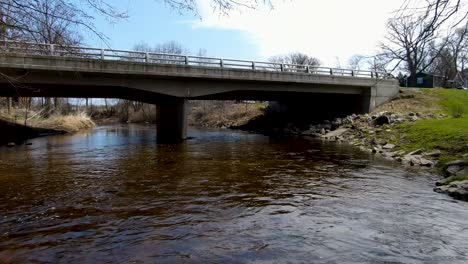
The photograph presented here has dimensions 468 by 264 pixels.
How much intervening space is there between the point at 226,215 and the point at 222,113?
59446mm

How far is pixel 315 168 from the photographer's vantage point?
16297mm

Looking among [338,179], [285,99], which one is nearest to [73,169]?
[338,179]

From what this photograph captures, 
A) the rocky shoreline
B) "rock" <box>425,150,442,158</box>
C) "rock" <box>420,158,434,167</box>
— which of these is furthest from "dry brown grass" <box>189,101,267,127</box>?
"rock" <box>420,158,434,167</box>

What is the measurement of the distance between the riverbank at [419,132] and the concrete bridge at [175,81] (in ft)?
10.7

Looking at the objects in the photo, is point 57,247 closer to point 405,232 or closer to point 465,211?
point 405,232

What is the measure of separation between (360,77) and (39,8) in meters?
37.1

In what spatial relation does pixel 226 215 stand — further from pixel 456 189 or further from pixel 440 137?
pixel 440 137

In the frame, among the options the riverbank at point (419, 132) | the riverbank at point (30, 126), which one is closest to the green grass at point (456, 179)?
the riverbank at point (419, 132)

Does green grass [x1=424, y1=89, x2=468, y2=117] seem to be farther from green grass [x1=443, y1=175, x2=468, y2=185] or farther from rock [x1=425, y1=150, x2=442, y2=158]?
green grass [x1=443, y1=175, x2=468, y2=185]

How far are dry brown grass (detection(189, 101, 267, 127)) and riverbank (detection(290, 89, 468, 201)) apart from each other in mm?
19759

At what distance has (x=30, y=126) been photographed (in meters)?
38.0

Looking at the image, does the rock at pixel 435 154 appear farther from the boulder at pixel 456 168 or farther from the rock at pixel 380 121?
the rock at pixel 380 121

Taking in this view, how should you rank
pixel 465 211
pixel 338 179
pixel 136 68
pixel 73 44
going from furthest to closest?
pixel 136 68 < pixel 338 179 < pixel 465 211 < pixel 73 44

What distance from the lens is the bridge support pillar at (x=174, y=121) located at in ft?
103
